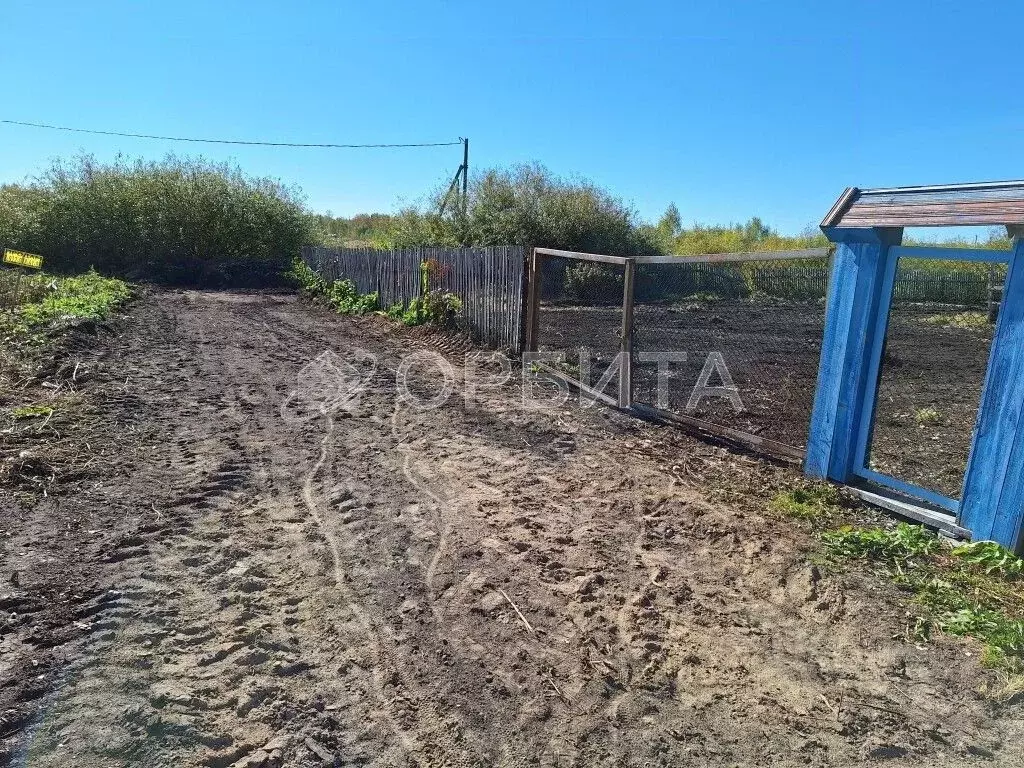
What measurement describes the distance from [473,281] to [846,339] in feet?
21.3

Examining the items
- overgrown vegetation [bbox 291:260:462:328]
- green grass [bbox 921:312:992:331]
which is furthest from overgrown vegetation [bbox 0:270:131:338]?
green grass [bbox 921:312:992:331]

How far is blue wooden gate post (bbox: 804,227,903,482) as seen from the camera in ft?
13.9

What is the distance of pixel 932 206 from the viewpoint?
12.8 feet

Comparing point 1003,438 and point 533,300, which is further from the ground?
point 533,300

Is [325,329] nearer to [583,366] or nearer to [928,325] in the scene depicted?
[583,366]

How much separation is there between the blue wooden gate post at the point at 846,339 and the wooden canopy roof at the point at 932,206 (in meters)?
0.09

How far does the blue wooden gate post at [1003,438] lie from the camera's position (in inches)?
135

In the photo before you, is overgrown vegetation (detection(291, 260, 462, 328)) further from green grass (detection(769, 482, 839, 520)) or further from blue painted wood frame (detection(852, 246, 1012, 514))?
blue painted wood frame (detection(852, 246, 1012, 514))

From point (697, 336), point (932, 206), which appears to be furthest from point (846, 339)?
point (697, 336)

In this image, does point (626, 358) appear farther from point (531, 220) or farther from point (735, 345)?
point (531, 220)

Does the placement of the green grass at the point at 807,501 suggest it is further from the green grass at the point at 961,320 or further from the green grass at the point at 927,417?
the green grass at the point at 961,320

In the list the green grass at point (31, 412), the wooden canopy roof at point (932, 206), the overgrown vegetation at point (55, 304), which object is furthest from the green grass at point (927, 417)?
the overgrown vegetation at point (55, 304)

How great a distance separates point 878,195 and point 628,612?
335 cm

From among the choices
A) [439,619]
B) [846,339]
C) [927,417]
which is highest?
[846,339]
